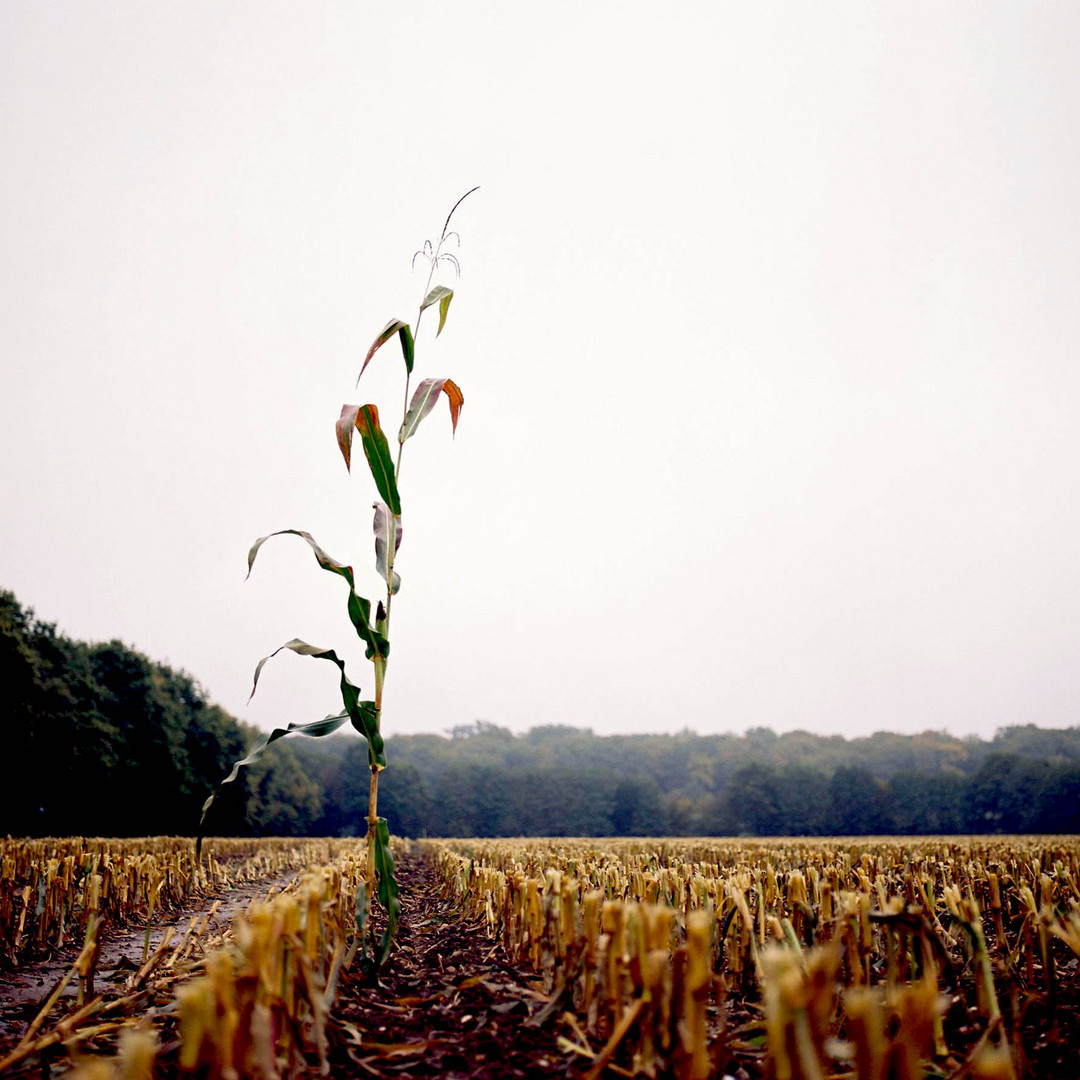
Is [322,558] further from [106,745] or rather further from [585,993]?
[106,745]

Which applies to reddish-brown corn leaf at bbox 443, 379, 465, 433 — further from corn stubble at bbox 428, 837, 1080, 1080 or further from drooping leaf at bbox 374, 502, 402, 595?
corn stubble at bbox 428, 837, 1080, 1080

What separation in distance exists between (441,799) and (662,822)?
20754 mm

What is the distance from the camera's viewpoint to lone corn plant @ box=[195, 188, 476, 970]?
4883 mm

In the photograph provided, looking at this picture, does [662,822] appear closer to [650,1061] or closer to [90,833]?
[90,833]

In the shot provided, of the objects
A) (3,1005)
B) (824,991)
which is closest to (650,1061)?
(824,991)

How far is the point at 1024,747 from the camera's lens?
8862 centimetres

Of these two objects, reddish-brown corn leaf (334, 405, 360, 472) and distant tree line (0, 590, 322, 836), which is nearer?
reddish-brown corn leaf (334, 405, 360, 472)

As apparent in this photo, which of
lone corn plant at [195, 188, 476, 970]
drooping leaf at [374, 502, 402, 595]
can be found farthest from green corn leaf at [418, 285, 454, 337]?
drooping leaf at [374, 502, 402, 595]

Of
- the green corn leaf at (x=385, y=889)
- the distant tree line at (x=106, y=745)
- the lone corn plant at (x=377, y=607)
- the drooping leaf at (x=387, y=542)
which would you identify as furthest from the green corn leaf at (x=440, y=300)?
the distant tree line at (x=106, y=745)

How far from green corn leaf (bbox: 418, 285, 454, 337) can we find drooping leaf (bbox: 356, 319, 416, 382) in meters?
0.32

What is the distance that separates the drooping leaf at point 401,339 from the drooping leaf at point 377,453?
0.37 m

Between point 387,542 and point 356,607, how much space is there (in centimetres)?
63

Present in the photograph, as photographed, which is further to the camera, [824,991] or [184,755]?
[184,755]

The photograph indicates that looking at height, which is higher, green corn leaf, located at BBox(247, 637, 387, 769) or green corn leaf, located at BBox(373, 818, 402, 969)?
green corn leaf, located at BBox(247, 637, 387, 769)
